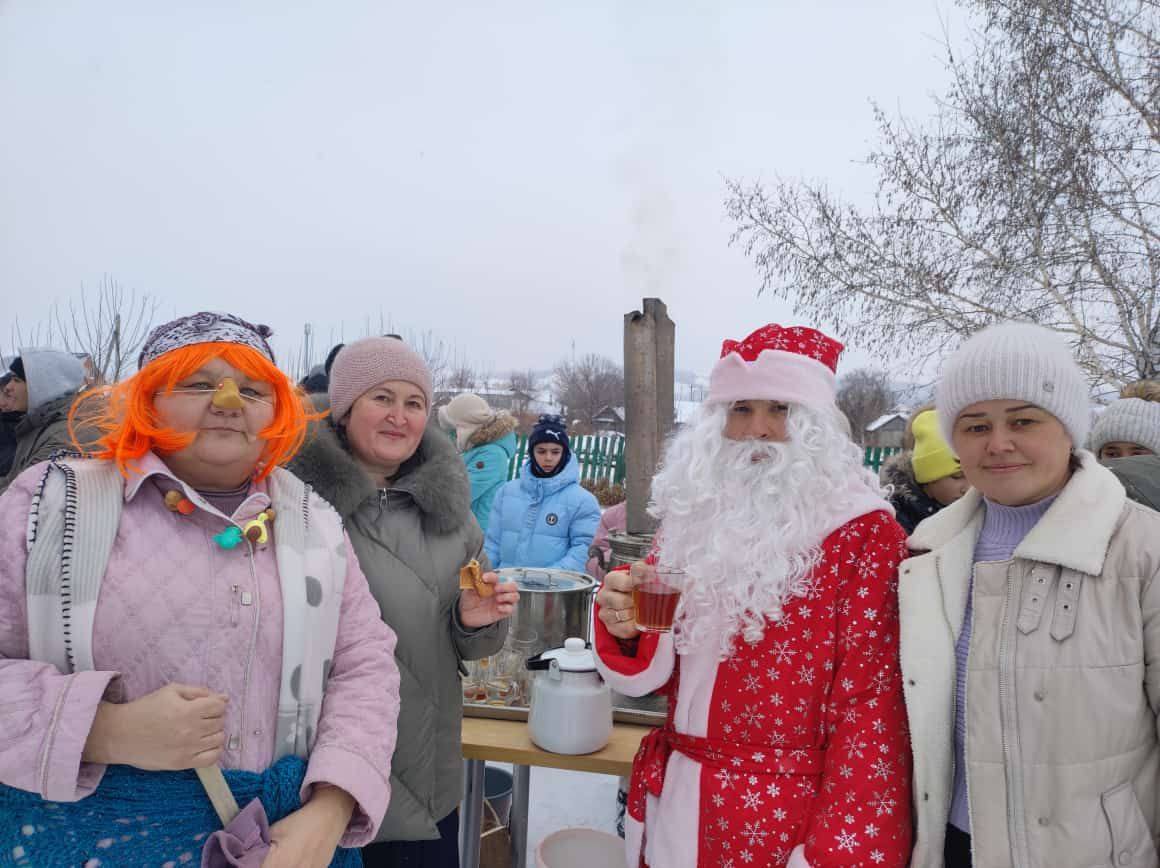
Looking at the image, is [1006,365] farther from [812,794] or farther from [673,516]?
[812,794]

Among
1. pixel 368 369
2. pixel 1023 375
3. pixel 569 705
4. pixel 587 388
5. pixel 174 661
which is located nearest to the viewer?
pixel 174 661

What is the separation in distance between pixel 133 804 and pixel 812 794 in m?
1.42

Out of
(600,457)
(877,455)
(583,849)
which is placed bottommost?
(583,849)

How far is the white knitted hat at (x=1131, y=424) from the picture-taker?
118 inches

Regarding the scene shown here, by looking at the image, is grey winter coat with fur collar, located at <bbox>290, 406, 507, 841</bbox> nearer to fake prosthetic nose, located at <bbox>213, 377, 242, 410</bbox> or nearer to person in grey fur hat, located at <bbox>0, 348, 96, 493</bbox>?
fake prosthetic nose, located at <bbox>213, 377, 242, 410</bbox>

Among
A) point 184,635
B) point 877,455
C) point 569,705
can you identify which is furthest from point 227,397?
point 877,455

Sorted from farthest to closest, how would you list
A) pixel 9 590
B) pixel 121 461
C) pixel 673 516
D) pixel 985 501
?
pixel 673 516 < pixel 985 501 < pixel 121 461 < pixel 9 590

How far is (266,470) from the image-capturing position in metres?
1.58

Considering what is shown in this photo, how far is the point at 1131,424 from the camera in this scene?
10.0 ft

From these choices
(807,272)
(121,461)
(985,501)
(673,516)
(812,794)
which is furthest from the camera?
(807,272)

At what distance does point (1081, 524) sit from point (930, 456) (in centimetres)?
183

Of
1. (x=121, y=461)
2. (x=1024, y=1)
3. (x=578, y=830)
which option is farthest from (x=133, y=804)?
(x=1024, y=1)

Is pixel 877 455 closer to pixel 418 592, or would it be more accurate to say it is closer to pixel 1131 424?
pixel 1131 424

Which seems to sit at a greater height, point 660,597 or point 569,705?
point 660,597
